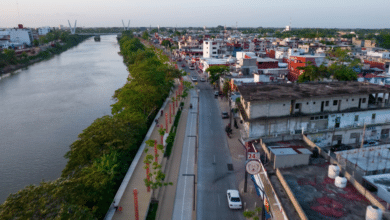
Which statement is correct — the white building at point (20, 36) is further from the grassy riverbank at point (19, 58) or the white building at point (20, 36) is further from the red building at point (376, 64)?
the red building at point (376, 64)

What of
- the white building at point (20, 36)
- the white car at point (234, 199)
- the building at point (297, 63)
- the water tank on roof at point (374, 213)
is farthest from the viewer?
the white building at point (20, 36)

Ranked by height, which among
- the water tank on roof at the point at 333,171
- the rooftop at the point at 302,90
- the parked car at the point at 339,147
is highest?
the rooftop at the point at 302,90

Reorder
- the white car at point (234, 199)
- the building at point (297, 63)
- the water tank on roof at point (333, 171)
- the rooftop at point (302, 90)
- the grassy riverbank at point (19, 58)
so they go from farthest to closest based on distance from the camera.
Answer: the grassy riverbank at point (19, 58), the building at point (297, 63), the rooftop at point (302, 90), the white car at point (234, 199), the water tank on roof at point (333, 171)

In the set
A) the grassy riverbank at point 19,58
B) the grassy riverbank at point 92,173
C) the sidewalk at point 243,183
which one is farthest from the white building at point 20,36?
the sidewalk at point 243,183

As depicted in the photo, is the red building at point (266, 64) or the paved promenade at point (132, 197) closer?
the paved promenade at point (132, 197)

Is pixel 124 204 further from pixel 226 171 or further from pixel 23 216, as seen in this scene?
pixel 226 171

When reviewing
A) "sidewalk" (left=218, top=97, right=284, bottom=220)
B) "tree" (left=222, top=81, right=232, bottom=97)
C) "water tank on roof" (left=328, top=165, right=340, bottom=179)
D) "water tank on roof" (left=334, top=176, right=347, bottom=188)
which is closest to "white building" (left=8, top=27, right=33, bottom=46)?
"tree" (left=222, top=81, right=232, bottom=97)
